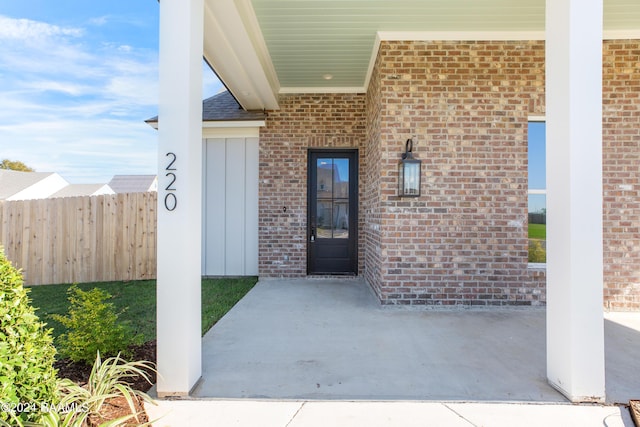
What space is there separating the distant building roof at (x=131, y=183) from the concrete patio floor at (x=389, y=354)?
82.7 ft

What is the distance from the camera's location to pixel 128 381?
7.72 ft

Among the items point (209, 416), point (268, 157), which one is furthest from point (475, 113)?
point (209, 416)

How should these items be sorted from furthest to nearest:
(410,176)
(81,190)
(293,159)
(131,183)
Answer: (131,183)
(81,190)
(293,159)
(410,176)

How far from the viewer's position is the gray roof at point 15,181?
16392 millimetres

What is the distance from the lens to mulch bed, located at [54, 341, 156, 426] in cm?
174

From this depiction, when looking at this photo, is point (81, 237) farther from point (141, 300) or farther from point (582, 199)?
point (582, 199)

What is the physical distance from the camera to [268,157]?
20.4 ft

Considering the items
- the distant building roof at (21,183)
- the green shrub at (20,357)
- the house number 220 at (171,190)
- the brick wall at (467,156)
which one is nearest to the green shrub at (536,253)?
the brick wall at (467,156)

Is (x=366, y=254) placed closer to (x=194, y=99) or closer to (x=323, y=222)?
(x=323, y=222)

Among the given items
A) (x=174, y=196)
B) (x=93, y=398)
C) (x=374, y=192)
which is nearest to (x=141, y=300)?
(x=174, y=196)

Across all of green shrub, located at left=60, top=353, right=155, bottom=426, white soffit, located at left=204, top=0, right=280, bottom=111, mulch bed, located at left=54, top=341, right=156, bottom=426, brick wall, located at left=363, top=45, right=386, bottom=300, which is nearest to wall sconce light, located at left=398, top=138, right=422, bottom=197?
brick wall, located at left=363, top=45, right=386, bottom=300

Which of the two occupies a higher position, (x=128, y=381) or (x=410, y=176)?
(x=410, y=176)

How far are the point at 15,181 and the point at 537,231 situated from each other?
23.5m

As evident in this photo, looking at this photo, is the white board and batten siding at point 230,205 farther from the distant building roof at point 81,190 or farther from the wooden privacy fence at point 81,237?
the distant building roof at point 81,190
